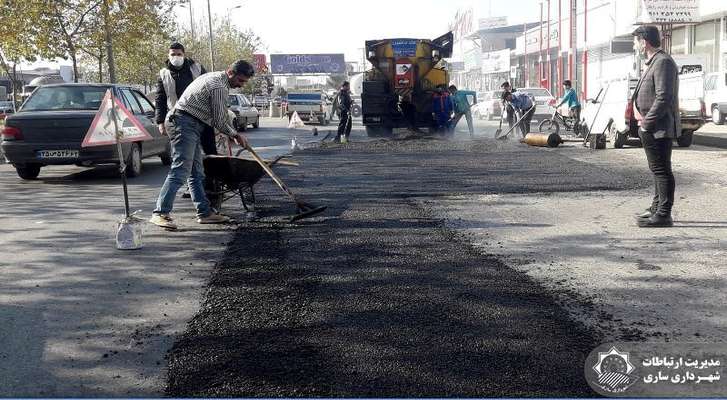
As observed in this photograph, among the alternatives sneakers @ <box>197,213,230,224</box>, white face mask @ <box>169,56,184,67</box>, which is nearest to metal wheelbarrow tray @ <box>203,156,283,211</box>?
sneakers @ <box>197,213,230,224</box>

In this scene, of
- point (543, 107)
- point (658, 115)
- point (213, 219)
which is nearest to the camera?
point (658, 115)

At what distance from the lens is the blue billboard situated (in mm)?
84062

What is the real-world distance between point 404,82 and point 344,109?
8.36 feet

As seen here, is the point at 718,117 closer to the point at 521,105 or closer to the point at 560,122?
the point at 560,122

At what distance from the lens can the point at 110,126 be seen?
25.1ft

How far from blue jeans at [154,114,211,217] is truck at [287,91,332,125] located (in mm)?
29101

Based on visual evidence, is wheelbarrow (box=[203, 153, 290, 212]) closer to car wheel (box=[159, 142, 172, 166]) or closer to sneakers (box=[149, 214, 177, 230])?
sneakers (box=[149, 214, 177, 230])

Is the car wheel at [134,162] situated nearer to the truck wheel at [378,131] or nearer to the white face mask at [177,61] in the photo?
the white face mask at [177,61]

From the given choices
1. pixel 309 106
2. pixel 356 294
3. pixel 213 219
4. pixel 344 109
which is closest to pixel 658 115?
pixel 356 294

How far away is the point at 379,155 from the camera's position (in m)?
16.5

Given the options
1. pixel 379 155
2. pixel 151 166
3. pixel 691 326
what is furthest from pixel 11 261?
pixel 379 155

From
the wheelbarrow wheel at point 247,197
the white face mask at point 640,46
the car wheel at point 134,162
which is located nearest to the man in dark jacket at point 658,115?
the white face mask at point 640,46

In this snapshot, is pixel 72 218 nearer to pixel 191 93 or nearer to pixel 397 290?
pixel 191 93

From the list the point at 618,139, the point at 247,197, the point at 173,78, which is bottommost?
the point at 618,139
